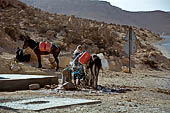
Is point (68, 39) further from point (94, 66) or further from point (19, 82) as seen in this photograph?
point (19, 82)

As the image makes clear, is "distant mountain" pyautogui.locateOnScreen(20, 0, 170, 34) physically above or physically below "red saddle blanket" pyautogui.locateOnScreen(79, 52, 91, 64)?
above

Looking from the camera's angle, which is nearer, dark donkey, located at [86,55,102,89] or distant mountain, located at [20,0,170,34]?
dark donkey, located at [86,55,102,89]

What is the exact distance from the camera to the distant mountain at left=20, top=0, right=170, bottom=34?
119062 mm

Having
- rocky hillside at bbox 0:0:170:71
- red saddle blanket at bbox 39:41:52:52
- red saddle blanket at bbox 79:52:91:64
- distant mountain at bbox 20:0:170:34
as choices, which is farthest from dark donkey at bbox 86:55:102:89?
distant mountain at bbox 20:0:170:34

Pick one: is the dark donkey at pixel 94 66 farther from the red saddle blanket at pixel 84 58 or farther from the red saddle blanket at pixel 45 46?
the red saddle blanket at pixel 45 46

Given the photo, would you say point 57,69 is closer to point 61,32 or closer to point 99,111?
point 99,111

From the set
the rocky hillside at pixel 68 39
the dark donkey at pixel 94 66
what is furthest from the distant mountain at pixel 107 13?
the dark donkey at pixel 94 66

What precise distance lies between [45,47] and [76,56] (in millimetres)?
6102

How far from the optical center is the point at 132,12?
142 m

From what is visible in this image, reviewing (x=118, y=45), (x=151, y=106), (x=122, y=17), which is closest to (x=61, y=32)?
(x=118, y=45)

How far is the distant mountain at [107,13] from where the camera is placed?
11906 cm

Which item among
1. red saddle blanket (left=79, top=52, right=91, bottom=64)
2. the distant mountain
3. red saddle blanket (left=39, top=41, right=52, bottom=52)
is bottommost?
red saddle blanket (left=79, top=52, right=91, bottom=64)

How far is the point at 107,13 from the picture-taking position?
125m

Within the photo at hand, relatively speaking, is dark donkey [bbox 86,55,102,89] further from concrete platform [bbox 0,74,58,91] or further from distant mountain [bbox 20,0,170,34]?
distant mountain [bbox 20,0,170,34]
